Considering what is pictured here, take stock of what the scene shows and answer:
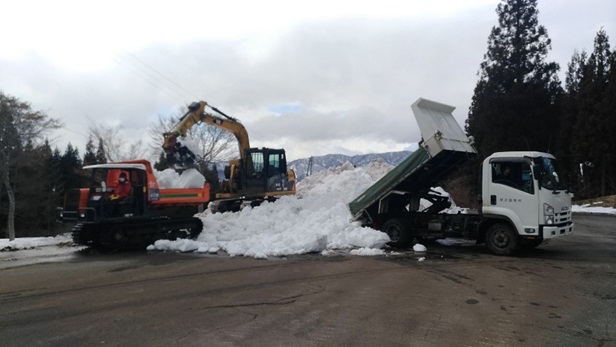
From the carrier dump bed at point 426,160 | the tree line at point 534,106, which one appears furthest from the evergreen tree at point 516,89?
the carrier dump bed at point 426,160

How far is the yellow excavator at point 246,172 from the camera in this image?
19984 mm

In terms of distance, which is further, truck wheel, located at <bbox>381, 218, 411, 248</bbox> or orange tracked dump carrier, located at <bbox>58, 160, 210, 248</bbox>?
orange tracked dump carrier, located at <bbox>58, 160, 210, 248</bbox>

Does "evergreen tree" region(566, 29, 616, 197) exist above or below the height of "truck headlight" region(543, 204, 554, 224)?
above

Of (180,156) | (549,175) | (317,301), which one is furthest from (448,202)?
(180,156)

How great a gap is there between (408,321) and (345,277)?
2.98 metres

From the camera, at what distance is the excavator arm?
53.6 feet

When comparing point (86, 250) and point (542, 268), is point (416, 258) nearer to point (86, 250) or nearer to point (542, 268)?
point (542, 268)

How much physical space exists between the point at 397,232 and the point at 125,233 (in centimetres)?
811

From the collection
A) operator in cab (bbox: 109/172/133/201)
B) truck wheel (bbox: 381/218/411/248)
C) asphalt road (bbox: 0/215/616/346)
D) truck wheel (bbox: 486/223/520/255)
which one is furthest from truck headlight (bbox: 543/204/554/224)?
operator in cab (bbox: 109/172/133/201)

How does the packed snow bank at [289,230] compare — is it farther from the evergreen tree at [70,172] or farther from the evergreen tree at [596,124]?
the evergreen tree at [70,172]

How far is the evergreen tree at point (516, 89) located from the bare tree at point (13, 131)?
30.3 m

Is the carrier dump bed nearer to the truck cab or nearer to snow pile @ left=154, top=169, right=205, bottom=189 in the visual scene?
the truck cab

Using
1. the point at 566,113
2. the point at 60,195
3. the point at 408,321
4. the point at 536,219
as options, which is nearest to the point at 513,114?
the point at 566,113

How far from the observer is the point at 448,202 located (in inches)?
551
